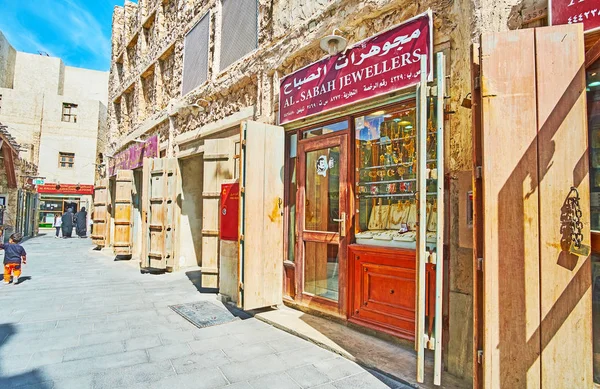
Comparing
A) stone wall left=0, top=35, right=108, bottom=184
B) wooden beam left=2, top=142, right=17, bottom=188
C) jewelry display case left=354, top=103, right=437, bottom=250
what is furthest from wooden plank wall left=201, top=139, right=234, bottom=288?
stone wall left=0, top=35, right=108, bottom=184

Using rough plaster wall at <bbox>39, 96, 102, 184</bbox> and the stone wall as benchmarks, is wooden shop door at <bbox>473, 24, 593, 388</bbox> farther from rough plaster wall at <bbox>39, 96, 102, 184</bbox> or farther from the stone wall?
rough plaster wall at <bbox>39, 96, 102, 184</bbox>

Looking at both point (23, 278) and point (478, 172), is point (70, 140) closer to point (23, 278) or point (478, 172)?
point (23, 278)

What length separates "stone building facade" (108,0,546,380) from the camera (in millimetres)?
3117

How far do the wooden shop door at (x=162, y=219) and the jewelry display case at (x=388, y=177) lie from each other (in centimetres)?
514

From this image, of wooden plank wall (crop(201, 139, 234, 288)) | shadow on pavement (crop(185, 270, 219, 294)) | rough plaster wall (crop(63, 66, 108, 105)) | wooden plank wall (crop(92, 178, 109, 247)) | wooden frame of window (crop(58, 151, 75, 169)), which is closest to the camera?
wooden plank wall (crop(201, 139, 234, 288))

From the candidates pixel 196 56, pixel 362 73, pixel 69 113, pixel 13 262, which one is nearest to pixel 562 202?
pixel 362 73

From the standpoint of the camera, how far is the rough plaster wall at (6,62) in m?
25.7

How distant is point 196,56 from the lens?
339 inches

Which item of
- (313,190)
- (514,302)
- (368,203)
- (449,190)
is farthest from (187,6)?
(514,302)

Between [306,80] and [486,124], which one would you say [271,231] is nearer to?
[306,80]

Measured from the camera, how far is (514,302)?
2512mm

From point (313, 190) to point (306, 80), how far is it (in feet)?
5.30

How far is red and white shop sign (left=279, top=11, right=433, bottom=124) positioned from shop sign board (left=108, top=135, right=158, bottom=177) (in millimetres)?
6491

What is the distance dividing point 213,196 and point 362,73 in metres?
3.64
